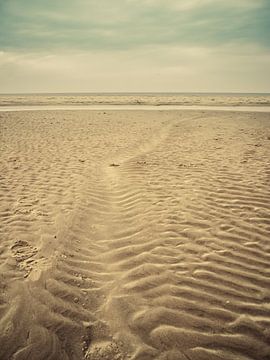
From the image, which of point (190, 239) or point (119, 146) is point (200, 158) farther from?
point (190, 239)

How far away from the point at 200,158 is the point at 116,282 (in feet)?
19.8

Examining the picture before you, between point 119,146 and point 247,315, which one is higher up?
point 119,146

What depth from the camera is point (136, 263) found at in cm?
338

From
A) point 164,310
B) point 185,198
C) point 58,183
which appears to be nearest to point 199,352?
point 164,310

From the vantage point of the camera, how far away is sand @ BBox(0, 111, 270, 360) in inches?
94.6

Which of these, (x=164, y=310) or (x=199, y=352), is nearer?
(x=199, y=352)

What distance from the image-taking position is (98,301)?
A: 283cm

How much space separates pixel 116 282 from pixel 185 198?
8.39ft

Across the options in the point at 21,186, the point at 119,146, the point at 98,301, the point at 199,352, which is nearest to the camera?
the point at 199,352

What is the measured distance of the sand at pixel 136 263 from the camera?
7.88 feet

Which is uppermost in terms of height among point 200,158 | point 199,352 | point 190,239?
point 200,158

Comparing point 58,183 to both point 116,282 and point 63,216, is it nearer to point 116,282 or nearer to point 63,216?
point 63,216

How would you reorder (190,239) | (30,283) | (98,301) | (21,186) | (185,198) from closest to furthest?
(98,301) < (30,283) < (190,239) < (185,198) < (21,186)

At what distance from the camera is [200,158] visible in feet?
26.9
